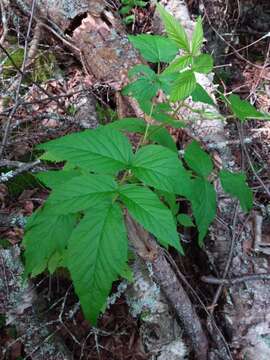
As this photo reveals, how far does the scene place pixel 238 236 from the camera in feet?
6.95

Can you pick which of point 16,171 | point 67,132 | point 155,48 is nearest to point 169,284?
point 16,171

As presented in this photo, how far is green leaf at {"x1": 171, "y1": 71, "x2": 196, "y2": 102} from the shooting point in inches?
52.1

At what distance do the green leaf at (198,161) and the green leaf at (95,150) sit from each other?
1.27 feet

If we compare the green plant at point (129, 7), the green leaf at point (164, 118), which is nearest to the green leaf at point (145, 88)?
the green leaf at point (164, 118)

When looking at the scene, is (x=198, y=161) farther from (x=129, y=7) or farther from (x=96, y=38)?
(x=129, y=7)

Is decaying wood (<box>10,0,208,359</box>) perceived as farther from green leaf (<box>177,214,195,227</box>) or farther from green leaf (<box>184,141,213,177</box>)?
green leaf (<box>184,141,213,177</box>)

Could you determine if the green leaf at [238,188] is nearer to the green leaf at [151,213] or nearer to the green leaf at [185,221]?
the green leaf at [185,221]

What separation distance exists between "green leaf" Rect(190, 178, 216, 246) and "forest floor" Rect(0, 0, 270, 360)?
0.71 meters

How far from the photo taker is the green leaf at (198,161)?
151 cm

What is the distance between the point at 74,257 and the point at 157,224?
250mm

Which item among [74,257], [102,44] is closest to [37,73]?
[102,44]

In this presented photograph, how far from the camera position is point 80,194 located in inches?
42.1

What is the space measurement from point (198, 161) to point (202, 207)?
0.65ft

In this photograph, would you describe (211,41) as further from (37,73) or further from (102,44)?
(37,73)
